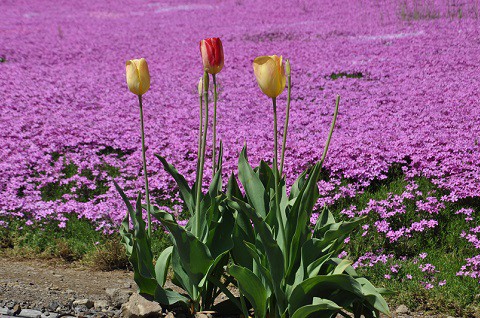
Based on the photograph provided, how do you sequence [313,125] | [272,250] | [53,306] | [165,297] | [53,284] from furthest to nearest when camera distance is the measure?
[313,125] < [53,284] < [53,306] < [165,297] < [272,250]

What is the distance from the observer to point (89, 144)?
9305 millimetres

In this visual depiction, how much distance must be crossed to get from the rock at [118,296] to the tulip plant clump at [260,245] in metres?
0.51

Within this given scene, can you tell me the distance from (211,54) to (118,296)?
6.71 ft

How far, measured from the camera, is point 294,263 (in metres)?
3.74

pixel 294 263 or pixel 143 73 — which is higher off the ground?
pixel 143 73

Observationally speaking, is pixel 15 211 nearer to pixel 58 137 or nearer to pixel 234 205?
pixel 58 137

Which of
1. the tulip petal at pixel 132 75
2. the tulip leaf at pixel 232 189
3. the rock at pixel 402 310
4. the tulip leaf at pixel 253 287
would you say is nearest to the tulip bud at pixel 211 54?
the tulip petal at pixel 132 75

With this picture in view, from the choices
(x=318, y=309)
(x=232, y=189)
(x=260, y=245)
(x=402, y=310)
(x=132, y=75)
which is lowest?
(x=402, y=310)

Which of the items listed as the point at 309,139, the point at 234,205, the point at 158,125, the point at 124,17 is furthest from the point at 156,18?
the point at 234,205

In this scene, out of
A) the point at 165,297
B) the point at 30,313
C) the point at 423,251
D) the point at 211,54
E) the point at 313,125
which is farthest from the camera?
the point at 313,125

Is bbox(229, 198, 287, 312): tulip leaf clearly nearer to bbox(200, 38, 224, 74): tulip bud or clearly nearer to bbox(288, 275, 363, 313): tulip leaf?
bbox(288, 275, 363, 313): tulip leaf

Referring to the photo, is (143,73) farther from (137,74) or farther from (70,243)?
(70,243)

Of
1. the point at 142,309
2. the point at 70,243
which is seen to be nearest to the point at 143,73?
the point at 142,309

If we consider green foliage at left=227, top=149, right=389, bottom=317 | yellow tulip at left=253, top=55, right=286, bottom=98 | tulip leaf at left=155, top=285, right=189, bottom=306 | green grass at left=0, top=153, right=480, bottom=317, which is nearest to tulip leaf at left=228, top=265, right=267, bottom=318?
green foliage at left=227, top=149, right=389, bottom=317
